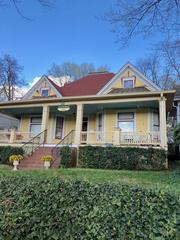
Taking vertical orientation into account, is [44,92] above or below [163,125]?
above

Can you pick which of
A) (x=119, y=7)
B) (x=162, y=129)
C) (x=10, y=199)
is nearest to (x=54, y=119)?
(x=162, y=129)

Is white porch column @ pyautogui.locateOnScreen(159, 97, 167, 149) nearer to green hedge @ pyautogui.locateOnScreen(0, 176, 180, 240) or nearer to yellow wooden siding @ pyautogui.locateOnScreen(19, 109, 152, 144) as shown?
yellow wooden siding @ pyautogui.locateOnScreen(19, 109, 152, 144)

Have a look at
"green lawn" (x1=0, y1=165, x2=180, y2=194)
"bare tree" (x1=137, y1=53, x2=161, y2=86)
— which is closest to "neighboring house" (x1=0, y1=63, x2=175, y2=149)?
"green lawn" (x1=0, y1=165, x2=180, y2=194)

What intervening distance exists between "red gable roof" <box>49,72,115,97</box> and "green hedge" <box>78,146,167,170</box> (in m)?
5.75

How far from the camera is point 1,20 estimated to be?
20.7ft

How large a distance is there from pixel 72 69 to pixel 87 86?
55.7 feet

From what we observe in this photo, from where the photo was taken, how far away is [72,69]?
31984 mm

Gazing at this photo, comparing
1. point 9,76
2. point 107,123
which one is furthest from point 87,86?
point 9,76

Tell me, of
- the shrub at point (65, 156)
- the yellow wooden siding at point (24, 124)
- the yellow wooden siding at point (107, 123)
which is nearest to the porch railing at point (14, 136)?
the yellow wooden siding at point (24, 124)

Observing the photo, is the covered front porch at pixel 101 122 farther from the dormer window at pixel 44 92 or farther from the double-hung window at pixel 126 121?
the dormer window at pixel 44 92

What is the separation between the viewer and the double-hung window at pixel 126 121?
42.3 feet

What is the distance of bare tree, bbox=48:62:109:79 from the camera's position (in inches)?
1238

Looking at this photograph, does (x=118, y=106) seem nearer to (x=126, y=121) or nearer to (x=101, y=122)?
(x=126, y=121)

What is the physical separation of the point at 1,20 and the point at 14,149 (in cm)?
700
